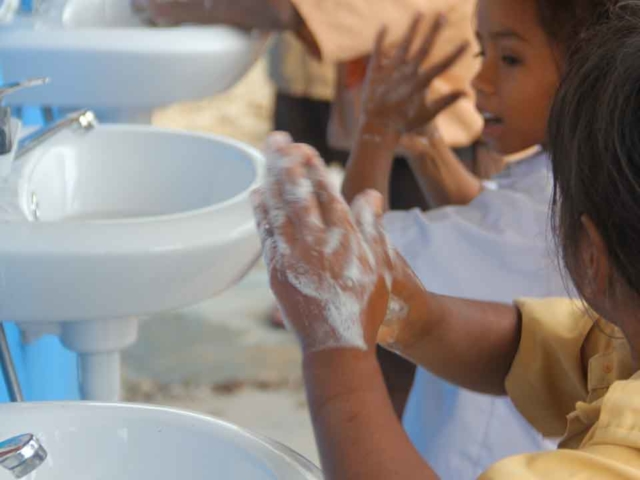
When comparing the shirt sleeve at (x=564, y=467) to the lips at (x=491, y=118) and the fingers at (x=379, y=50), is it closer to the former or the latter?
the lips at (x=491, y=118)

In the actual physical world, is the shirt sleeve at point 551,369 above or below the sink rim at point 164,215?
below

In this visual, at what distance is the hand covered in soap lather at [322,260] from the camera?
2.30 feet

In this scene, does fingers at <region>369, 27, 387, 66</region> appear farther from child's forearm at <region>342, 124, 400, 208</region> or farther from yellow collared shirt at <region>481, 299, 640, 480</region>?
yellow collared shirt at <region>481, 299, 640, 480</region>

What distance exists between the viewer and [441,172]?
4.94ft

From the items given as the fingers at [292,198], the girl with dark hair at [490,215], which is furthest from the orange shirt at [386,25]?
the fingers at [292,198]

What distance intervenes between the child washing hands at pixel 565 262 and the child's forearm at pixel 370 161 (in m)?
0.57

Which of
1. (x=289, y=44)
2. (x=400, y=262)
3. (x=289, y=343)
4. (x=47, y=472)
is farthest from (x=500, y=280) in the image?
(x=289, y=343)

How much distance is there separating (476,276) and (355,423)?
2.06 ft

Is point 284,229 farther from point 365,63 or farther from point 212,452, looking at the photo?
point 365,63

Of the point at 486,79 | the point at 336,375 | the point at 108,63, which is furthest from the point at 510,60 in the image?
the point at 336,375

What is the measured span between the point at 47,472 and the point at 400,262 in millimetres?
306

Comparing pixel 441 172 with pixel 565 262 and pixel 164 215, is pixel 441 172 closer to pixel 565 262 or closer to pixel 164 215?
pixel 164 215

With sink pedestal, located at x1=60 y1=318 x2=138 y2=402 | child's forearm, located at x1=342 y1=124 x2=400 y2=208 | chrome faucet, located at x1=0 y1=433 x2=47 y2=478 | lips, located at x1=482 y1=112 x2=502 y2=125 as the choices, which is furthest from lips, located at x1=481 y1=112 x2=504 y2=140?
chrome faucet, located at x1=0 y1=433 x2=47 y2=478

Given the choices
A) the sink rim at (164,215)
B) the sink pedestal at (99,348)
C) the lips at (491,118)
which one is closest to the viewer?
the sink rim at (164,215)
